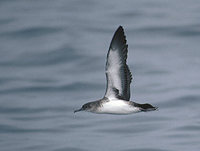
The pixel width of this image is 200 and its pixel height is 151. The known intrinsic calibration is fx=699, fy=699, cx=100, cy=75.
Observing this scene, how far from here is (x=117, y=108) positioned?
13094 millimetres

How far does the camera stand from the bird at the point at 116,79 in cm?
1328

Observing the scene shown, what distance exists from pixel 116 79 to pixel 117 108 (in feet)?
2.36

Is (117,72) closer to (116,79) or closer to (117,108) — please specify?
(116,79)

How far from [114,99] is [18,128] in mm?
5585

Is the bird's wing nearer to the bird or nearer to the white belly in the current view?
the bird

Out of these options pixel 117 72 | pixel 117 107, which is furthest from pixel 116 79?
pixel 117 107

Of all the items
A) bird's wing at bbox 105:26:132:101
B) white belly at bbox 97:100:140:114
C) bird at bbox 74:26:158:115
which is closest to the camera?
white belly at bbox 97:100:140:114

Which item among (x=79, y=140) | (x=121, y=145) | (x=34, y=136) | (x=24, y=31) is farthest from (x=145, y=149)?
(x=24, y=31)

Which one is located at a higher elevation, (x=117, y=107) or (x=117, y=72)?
(x=117, y=72)

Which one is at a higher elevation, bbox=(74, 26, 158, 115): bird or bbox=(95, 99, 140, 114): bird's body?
bbox=(74, 26, 158, 115): bird

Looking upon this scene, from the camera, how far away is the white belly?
42.6 feet

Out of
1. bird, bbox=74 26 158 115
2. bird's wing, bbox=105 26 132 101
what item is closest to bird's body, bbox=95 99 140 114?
bird, bbox=74 26 158 115

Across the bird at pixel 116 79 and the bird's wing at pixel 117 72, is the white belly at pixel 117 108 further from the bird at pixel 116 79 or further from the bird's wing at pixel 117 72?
the bird's wing at pixel 117 72

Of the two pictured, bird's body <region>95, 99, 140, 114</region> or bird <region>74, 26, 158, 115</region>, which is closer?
bird's body <region>95, 99, 140, 114</region>
